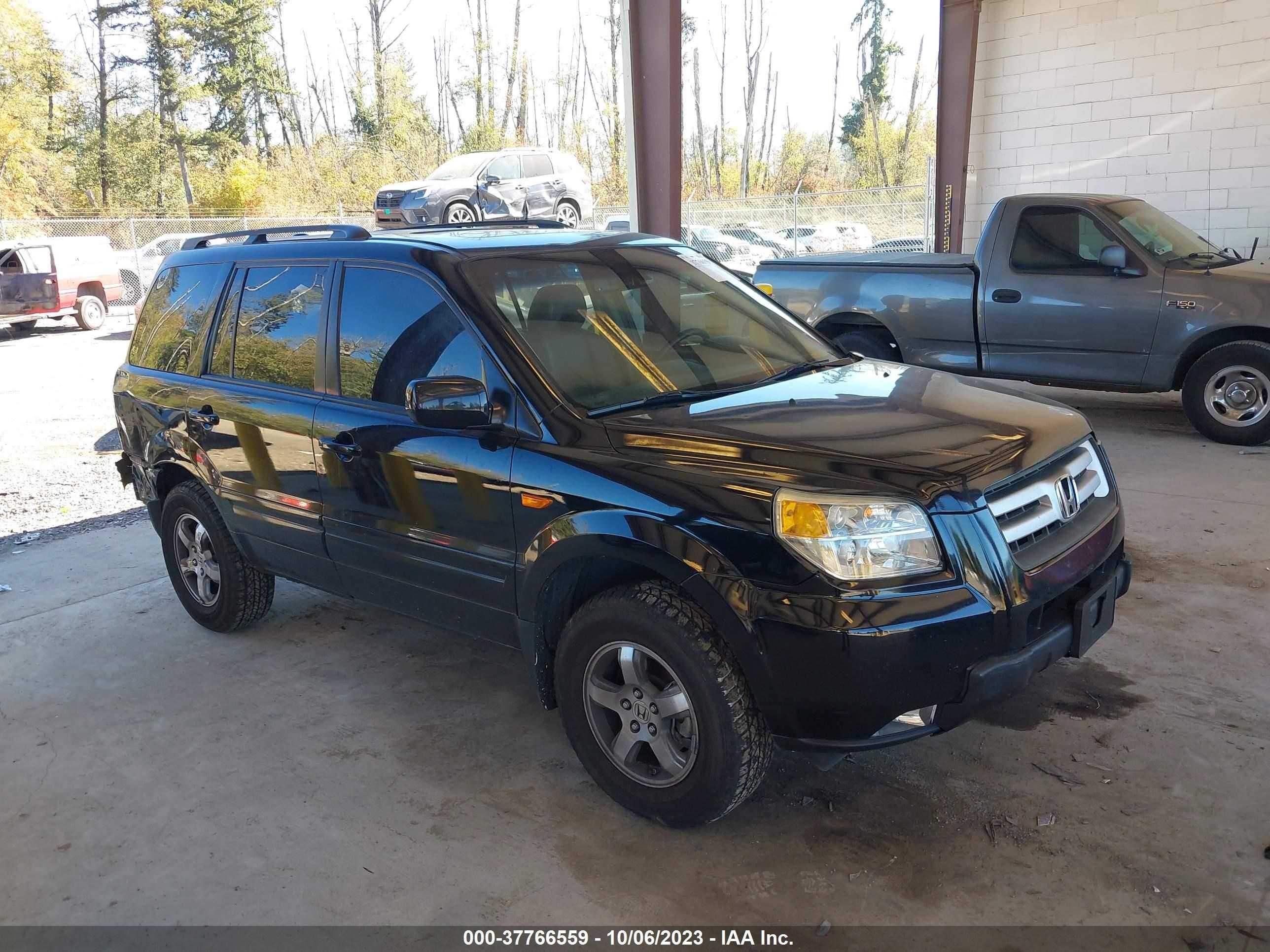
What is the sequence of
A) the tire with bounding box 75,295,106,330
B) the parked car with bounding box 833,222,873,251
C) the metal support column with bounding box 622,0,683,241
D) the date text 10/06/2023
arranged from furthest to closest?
the parked car with bounding box 833,222,873,251, the tire with bounding box 75,295,106,330, the metal support column with bounding box 622,0,683,241, the date text 10/06/2023

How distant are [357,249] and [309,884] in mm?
2327

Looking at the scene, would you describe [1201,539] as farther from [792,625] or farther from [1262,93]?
[1262,93]

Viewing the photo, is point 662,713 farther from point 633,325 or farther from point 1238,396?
point 1238,396

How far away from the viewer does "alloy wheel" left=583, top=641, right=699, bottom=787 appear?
122 inches

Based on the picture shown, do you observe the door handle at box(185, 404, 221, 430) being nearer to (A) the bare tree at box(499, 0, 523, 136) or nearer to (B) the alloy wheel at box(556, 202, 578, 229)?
(B) the alloy wheel at box(556, 202, 578, 229)

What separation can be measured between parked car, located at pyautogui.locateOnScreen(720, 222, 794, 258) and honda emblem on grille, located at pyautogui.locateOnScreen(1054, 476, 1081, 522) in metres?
17.9

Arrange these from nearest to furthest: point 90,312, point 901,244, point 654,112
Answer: point 654,112, point 901,244, point 90,312

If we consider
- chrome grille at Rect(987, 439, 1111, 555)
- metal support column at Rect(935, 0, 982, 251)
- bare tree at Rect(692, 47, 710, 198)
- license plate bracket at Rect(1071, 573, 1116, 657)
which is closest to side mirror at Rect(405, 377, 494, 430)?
chrome grille at Rect(987, 439, 1111, 555)

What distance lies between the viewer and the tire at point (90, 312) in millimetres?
20594

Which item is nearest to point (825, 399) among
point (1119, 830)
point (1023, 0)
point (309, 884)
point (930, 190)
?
point (1119, 830)

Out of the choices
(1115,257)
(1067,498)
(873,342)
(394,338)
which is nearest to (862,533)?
(1067,498)

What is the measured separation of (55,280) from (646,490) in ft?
67.4

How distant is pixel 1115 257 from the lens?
7.95 m

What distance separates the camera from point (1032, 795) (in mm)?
3305
